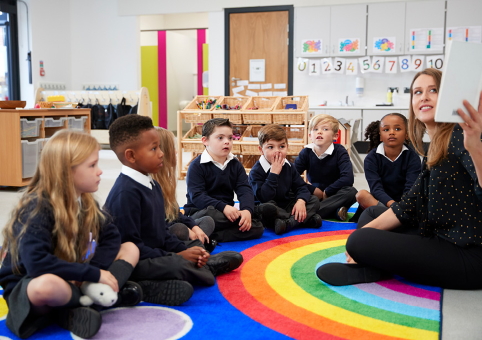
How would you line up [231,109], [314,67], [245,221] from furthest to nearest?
[314,67], [231,109], [245,221]

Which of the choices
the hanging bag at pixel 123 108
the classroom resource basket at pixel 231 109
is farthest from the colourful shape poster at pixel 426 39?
the hanging bag at pixel 123 108

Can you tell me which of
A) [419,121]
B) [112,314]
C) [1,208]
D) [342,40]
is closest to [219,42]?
[342,40]

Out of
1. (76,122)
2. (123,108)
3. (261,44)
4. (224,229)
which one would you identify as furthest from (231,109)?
(261,44)

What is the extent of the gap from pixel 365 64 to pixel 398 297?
5697 mm

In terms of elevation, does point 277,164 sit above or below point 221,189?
above

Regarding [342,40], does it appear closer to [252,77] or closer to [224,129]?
[252,77]

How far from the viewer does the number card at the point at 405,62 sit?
669cm

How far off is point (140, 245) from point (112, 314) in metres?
0.26

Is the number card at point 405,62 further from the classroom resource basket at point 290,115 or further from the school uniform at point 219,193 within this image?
the school uniform at point 219,193

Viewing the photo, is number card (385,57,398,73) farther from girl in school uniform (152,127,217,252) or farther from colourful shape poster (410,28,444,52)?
girl in school uniform (152,127,217,252)

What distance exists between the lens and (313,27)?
6992 millimetres

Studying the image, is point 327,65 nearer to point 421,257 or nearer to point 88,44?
point 88,44

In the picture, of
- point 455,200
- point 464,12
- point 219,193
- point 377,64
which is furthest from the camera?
point 377,64

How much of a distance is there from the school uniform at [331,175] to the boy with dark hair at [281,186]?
0.54ft
